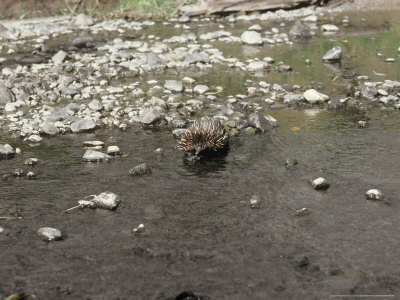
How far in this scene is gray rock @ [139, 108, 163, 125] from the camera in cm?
→ 712

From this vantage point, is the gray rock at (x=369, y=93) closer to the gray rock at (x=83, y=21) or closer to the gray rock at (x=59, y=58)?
the gray rock at (x=59, y=58)

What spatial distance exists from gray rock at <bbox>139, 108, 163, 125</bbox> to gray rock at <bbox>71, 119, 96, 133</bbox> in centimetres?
68

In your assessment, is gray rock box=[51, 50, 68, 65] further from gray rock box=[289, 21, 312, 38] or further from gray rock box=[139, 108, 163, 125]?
gray rock box=[289, 21, 312, 38]

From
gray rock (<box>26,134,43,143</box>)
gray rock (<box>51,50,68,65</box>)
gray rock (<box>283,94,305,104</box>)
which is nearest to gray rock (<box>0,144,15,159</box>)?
gray rock (<box>26,134,43,143</box>)

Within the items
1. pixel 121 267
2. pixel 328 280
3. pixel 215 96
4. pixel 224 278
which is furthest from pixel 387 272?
pixel 215 96

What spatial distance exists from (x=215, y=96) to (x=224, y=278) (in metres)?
4.71

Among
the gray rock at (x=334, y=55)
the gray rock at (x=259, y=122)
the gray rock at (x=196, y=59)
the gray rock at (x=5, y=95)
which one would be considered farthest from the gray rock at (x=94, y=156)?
the gray rock at (x=334, y=55)

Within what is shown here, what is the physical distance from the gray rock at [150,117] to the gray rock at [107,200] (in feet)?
7.47

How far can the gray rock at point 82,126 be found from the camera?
7043 mm

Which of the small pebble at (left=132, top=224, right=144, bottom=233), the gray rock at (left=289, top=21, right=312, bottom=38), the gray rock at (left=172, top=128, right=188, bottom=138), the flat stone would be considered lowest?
the flat stone

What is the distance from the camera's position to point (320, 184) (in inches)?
201

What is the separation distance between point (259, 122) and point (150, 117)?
151 cm

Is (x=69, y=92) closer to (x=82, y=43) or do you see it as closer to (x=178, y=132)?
(x=178, y=132)

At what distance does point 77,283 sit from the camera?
12.7 ft
